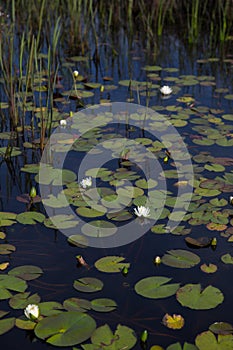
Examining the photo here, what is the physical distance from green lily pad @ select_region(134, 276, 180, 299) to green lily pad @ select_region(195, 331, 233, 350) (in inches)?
10.5

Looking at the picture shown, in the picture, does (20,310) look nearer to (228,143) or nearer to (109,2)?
(228,143)

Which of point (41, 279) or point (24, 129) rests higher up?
point (24, 129)

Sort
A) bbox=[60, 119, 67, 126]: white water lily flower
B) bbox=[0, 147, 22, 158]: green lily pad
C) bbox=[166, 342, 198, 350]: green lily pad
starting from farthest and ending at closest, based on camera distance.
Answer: bbox=[60, 119, 67, 126]: white water lily flower, bbox=[0, 147, 22, 158]: green lily pad, bbox=[166, 342, 198, 350]: green lily pad

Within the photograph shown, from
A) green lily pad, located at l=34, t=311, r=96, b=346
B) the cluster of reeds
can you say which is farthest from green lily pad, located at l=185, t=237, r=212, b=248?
the cluster of reeds

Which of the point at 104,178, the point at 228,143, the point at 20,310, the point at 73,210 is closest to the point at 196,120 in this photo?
the point at 228,143

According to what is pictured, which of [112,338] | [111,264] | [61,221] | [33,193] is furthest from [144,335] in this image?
[33,193]

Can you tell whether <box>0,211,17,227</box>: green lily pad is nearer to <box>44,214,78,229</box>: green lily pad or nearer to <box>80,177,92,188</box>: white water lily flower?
<box>44,214,78,229</box>: green lily pad

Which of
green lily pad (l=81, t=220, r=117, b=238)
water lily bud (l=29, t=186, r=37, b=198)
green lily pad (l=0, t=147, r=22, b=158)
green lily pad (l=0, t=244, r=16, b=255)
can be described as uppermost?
green lily pad (l=0, t=147, r=22, b=158)

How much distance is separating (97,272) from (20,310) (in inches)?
15.1

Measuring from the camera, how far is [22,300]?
2.18m

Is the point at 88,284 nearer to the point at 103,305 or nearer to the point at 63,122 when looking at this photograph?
the point at 103,305

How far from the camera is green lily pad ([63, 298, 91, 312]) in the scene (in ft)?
6.98

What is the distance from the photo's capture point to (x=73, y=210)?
2.80 meters

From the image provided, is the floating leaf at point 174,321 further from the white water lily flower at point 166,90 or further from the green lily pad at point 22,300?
the white water lily flower at point 166,90
